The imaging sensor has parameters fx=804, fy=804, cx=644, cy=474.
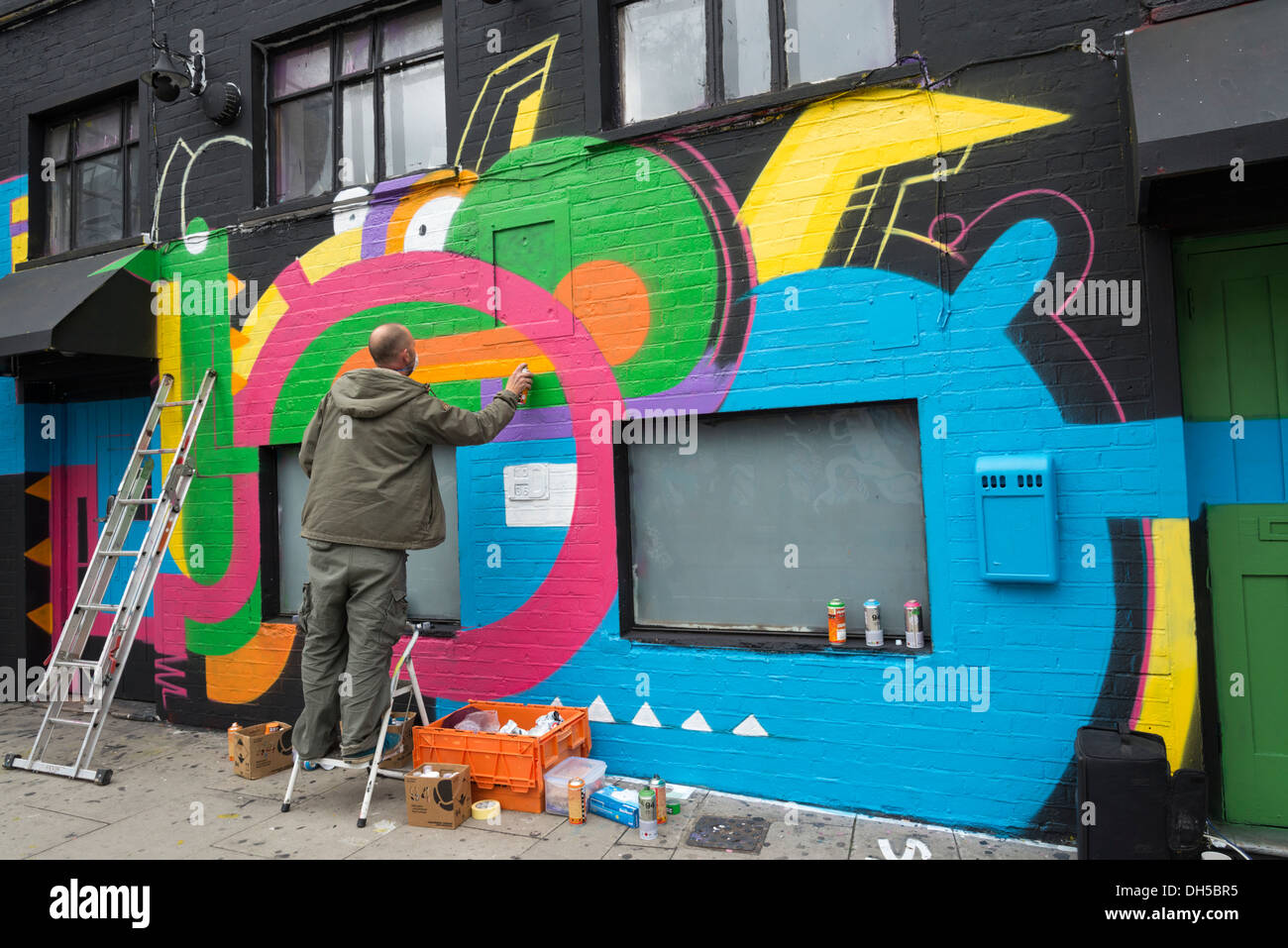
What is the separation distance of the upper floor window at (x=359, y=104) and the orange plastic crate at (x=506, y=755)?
3.78m

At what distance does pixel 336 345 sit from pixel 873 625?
4.00 metres

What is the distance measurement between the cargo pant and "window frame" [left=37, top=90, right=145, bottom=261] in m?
4.12

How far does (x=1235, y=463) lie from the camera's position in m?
3.67

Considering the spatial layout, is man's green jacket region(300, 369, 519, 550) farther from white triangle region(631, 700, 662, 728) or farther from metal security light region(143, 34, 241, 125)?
metal security light region(143, 34, 241, 125)

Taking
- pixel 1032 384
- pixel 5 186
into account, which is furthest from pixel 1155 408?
pixel 5 186

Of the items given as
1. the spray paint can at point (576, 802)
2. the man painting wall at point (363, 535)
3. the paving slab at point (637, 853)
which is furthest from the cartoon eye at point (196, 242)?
the paving slab at point (637, 853)

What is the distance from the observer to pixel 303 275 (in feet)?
18.9

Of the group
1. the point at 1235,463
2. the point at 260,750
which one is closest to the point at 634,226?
the point at 1235,463

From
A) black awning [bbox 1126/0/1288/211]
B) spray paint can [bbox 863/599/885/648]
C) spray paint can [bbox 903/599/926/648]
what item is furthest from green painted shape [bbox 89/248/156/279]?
black awning [bbox 1126/0/1288/211]

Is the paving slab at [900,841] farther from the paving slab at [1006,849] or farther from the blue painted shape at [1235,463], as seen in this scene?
the blue painted shape at [1235,463]

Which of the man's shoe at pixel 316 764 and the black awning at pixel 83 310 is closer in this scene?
the man's shoe at pixel 316 764

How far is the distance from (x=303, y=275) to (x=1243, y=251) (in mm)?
5588

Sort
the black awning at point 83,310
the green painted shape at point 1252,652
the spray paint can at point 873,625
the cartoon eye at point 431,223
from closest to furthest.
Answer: the green painted shape at point 1252,652 → the spray paint can at point 873,625 → the cartoon eye at point 431,223 → the black awning at point 83,310

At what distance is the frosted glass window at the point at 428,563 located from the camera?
5.35 metres
